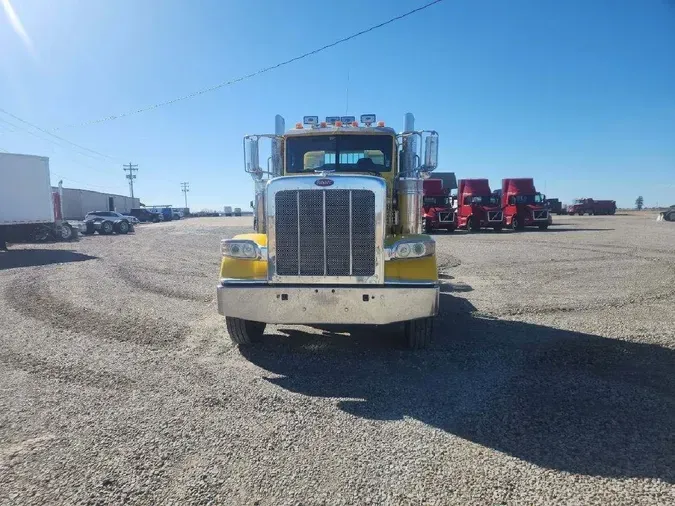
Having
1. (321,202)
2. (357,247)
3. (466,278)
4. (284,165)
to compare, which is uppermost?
(284,165)

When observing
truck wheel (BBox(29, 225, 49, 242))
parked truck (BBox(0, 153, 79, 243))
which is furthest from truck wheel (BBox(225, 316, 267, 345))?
truck wheel (BBox(29, 225, 49, 242))

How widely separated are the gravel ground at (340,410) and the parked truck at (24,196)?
588 inches

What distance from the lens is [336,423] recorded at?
353 cm

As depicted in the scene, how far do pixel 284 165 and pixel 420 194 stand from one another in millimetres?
2034

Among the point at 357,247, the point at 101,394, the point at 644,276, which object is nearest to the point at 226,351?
the point at 101,394

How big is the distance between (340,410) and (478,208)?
2756 cm

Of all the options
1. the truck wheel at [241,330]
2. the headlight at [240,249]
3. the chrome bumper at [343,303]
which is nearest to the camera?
the chrome bumper at [343,303]

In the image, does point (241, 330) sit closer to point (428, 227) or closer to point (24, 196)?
point (24, 196)

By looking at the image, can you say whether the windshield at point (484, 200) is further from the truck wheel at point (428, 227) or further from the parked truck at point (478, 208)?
the truck wheel at point (428, 227)

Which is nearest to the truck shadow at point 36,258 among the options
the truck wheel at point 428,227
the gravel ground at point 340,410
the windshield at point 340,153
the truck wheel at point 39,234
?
the truck wheel at point 39,234

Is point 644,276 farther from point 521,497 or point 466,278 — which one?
point 521,497

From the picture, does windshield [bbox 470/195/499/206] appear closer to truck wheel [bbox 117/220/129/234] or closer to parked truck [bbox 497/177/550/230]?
parked truck [bbox 497/177/550/230]

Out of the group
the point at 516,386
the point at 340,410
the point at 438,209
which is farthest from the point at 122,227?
the point at 516,386

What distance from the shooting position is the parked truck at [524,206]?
1177 inches
